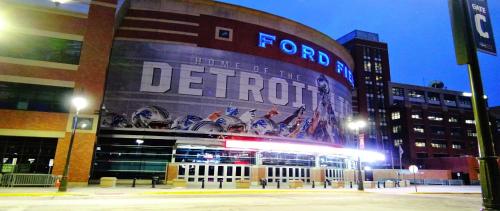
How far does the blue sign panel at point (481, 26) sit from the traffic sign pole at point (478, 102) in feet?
0.34

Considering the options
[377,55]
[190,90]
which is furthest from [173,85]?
[377,55]

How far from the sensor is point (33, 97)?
3250 centimetres

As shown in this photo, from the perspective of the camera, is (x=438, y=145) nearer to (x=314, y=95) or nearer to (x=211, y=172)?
(x=314, y=95)

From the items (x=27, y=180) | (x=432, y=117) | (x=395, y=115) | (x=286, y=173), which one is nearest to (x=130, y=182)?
(x=27, y=180)

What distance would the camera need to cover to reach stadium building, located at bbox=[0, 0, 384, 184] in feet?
106

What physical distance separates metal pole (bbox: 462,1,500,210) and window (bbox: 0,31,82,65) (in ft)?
117

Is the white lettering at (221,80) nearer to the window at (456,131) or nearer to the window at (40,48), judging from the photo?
the window at (40,48)

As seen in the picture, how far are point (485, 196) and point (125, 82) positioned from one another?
145ft

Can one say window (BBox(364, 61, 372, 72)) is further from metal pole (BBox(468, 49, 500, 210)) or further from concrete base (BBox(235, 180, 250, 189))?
metal pole (BBox(468, 49, 500, 210))

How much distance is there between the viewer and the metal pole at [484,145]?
580cm

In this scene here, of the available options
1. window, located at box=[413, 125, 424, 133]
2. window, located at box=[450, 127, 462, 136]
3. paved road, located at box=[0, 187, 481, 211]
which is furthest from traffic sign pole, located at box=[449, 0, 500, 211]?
window, located at box=[450, 127, 462, 136]

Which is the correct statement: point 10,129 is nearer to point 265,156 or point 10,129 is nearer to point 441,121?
point 265,156

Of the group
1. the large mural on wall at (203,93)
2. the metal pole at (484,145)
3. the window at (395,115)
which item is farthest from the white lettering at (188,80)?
the window at (395,115)

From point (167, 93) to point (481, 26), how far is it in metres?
41.1
